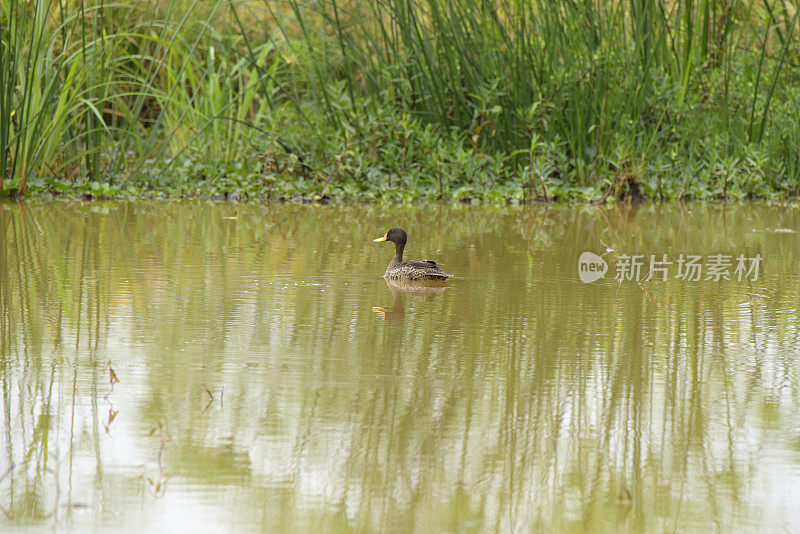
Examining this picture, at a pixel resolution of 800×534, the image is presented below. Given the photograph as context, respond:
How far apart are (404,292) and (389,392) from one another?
203 centimetres

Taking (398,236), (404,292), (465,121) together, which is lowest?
(404,292)

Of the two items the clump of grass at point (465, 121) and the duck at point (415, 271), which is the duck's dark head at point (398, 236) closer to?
the duck at point (415, 271)

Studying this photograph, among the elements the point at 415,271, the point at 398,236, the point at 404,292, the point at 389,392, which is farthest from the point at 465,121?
the point at 389,392

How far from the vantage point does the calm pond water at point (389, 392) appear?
292 centimetres

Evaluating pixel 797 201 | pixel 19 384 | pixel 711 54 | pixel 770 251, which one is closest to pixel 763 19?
pixel 711 54

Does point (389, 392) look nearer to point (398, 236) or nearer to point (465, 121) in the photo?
point (398, 236)

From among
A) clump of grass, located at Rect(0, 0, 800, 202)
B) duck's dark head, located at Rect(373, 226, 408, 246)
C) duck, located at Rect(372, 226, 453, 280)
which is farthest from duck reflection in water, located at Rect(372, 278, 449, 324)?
clump of grass, located at Rect(0, 0, 800, 202)

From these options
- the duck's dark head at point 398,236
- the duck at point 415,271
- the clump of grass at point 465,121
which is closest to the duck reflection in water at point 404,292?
the duck at point 415,271

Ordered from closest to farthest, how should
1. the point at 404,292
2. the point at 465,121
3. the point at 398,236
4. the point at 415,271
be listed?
the point at 404,292, the point at 415,271, the point at 398,236, the point at 465,121

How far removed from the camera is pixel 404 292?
5883 mm

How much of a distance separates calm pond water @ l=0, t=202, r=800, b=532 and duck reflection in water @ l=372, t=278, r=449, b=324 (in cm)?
3

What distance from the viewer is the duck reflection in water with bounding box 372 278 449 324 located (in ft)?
17.4

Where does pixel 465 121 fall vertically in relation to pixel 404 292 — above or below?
above

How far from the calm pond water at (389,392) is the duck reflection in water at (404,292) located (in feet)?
0.09
